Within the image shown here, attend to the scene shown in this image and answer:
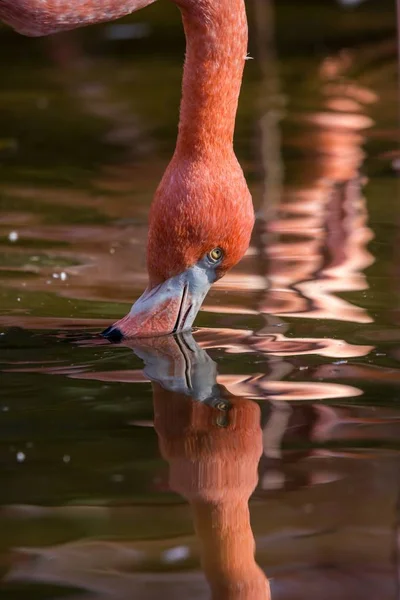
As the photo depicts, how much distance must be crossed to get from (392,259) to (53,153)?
2.33 meters

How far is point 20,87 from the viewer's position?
855 cm

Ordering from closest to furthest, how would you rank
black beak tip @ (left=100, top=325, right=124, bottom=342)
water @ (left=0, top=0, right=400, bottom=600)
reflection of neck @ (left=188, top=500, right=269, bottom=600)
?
reflection of neck @ (left=188, top=500, right=269, bottom=600) → water @ (left=0, top=0, right=400, bottom=600) → black beak tip @ (left=100, top=325, right=124, bottom=342)

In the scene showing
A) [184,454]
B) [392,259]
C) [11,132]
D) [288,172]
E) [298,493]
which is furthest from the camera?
[11,132]

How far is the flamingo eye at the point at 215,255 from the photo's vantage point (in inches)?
178

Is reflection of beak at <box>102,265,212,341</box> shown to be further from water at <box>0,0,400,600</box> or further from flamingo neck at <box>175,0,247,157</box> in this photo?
flamingo neck at <box>175,0,247,157</box>

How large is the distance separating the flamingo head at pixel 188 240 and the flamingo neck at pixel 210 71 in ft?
0.30

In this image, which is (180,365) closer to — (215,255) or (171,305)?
(171,305)

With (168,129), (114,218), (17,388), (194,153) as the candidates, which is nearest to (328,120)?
(168,129)

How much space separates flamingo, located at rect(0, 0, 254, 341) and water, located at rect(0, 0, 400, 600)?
0.13 m

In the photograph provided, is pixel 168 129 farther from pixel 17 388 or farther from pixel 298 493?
pixel 298 493

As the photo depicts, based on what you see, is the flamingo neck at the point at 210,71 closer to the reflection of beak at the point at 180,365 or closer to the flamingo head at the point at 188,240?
the flamingo head at the point at 188,240

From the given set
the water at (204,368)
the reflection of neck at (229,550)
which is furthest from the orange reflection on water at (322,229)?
the reflection of neck at (229,550)

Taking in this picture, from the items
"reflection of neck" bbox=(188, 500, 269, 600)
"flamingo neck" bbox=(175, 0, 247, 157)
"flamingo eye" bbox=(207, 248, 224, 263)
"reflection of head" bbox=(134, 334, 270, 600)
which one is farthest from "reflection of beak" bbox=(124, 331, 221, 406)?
"reflection of neck" bbox=(188, 500, 269, 600)

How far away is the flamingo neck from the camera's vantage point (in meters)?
4.56
